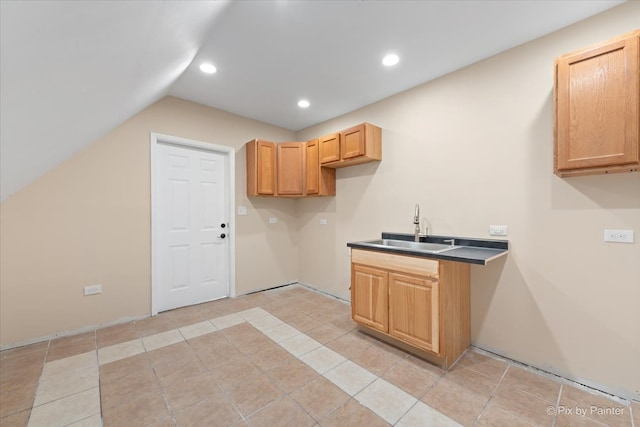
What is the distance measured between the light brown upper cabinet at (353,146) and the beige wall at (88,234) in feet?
5.39

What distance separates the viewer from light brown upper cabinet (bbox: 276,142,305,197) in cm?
387

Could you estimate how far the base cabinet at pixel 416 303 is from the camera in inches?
81.3

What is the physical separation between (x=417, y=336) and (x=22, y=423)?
8.95 feet

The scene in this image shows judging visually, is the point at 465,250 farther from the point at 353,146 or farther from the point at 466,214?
the point at 353,146

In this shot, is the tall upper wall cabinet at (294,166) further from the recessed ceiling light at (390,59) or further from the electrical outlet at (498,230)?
the electrical outlet at (498,230)

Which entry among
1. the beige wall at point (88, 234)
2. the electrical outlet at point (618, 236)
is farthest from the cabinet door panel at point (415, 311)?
the beige wall at point (88, 234)

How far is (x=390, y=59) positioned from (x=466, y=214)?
1670mm

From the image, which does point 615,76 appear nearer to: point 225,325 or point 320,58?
point 320,58

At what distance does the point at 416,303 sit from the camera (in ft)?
7.16

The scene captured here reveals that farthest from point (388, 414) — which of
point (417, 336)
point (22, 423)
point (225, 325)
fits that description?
point (22, 423)

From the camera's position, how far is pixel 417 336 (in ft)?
7.10

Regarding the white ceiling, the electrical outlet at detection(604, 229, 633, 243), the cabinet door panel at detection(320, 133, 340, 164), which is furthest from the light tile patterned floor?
the cabinet door panel at detection(320, 133, 340, 164)

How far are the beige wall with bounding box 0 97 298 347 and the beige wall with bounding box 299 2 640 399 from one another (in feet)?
9.63

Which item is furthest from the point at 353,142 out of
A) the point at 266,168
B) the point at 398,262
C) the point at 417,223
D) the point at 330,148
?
the point at 398,262
